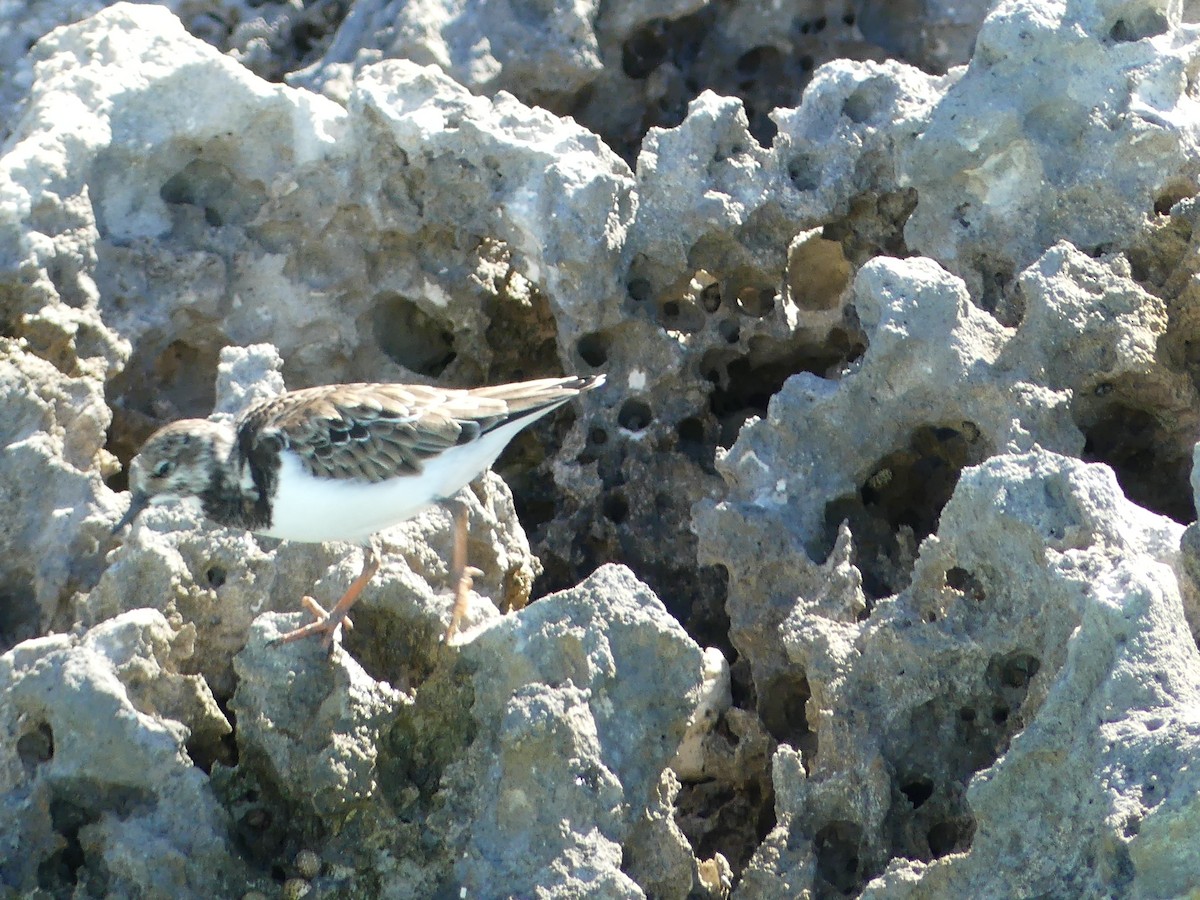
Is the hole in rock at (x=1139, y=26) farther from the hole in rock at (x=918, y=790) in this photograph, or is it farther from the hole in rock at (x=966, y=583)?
the hole in rock at (x=918, y=790)

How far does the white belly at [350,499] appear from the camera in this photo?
4773 millimetres

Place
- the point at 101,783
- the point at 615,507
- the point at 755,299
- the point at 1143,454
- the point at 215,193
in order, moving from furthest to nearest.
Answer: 1. the point at 215,193
2. the point at 755,299
3. the point at 615,507
4. the point at 1143,454
5. the point at 101,783

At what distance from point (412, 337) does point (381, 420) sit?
1619 millimetres

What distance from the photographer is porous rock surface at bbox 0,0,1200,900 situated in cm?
418

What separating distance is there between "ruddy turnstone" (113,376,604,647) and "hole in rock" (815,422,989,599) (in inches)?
41.2

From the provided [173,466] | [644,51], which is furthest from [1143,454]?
[644,51]

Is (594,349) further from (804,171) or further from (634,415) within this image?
(804,171)

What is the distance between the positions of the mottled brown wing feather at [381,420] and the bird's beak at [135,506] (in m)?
0.37

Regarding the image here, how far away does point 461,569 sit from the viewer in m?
4.92

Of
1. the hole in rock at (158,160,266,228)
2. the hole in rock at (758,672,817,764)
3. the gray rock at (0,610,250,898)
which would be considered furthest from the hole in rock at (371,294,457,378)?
the gray rock at (0,610,250,898)

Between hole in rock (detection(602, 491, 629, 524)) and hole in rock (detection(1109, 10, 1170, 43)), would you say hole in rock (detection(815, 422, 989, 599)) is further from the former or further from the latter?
hole in rock (detection(1109, 10, 1170, 43))

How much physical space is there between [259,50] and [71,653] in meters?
4.20

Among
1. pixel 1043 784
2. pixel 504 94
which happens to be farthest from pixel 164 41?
pixel 1043 784

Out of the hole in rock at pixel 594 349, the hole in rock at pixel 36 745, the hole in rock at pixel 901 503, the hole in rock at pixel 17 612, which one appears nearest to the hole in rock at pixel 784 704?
the hole in rock at pixel 901 503
